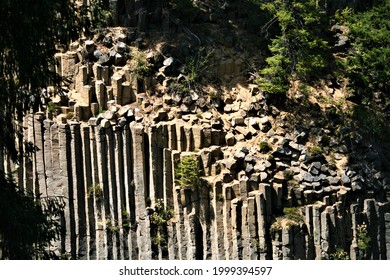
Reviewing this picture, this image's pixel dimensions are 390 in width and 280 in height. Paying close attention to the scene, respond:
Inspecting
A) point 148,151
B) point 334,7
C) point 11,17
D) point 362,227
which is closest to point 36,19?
point 11,17

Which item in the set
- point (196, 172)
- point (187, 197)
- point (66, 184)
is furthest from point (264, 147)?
point (66, 184)

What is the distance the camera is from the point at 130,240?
3269 centimetres

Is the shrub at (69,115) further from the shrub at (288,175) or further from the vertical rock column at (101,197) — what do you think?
the shrub at (288,175)

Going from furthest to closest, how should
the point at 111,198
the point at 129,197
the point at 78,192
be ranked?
the point at 78,192 < the point at 111,198 < the point at 129,197

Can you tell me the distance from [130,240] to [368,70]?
852 centimetres

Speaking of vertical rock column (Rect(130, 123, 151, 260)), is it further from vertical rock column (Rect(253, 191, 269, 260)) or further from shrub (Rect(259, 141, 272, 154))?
shrub (Rect(259, 141, 272, 154))

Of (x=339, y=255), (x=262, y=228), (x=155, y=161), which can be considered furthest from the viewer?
(x=155, y=161)

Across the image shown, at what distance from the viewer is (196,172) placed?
3219 cm

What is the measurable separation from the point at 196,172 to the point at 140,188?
5.72 ft

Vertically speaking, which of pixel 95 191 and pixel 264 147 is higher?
pixel 264 147

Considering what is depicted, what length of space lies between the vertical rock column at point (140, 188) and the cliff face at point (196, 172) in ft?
0.09

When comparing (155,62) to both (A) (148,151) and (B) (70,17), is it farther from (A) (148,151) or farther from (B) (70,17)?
(B) (70,17)

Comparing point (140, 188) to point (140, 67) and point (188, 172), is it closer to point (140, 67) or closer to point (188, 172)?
point (188, 172)

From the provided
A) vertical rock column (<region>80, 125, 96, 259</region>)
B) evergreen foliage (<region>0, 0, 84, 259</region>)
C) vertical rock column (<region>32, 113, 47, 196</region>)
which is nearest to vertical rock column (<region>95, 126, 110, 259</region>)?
vertical rock column (<region>80, 125, 96, 259</region>)
